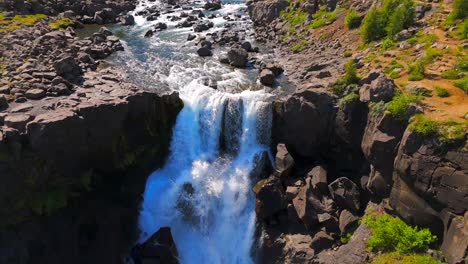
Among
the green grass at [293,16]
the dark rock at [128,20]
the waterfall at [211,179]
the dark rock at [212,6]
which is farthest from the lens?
the dark rock at [212,6]

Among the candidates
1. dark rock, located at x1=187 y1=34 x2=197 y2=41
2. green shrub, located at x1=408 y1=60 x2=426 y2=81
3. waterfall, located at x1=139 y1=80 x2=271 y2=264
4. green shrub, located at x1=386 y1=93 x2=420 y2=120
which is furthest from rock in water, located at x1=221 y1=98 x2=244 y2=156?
dark rock, located at x1=187 y1=34 x2=197 y2=41

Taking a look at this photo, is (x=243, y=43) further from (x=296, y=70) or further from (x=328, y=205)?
(x=328, y=205)

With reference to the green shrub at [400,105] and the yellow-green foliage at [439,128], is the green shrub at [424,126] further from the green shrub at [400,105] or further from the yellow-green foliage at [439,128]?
the green shrub at [400,105]

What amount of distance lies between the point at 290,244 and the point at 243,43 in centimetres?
2160

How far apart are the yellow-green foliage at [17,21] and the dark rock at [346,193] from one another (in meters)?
31.8

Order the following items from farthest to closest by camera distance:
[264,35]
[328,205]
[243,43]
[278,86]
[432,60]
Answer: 1. [264,35]
2. [243,43]
3. [278,86]
4. [432,60]
5. [328,205]

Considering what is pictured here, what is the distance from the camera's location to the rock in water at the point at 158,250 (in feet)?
72.6

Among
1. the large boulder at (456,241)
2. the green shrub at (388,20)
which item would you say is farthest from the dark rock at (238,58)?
the large boulder at (456,241)

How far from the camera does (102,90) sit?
25.8 metres

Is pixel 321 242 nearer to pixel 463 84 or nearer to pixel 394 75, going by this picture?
pixel 394 75

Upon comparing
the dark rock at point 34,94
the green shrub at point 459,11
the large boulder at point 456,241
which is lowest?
the large boulder at point 456,241

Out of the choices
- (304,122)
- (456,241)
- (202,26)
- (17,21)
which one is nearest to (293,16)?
(202,26)

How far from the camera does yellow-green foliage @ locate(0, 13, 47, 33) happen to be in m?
37.1

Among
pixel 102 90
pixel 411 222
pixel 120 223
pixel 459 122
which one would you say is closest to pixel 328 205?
pixel 411 222
